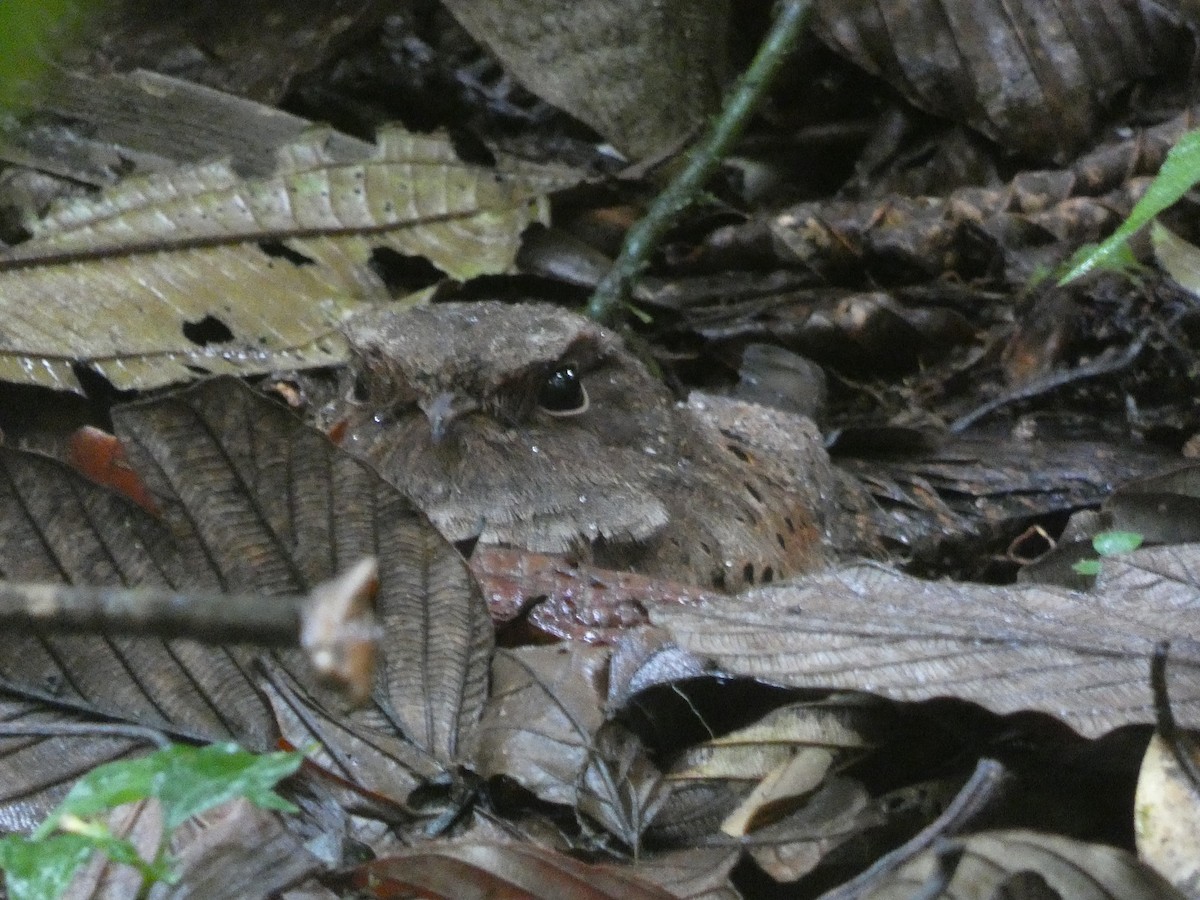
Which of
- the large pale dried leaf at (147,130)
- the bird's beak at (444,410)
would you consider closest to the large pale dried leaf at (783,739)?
the bird's beak at (444,410)

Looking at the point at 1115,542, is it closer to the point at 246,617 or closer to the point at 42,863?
the point at 42,863

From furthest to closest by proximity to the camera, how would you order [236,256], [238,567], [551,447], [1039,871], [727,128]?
[727,128] < [236,256] < [551,447] < [238,567] < [1039,871]

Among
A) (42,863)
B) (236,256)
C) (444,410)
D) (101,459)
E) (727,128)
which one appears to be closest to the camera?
(42,863)

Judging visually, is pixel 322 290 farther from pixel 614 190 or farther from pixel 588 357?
pixel 614 190

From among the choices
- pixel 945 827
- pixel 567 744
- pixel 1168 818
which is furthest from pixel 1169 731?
pixel 567 744

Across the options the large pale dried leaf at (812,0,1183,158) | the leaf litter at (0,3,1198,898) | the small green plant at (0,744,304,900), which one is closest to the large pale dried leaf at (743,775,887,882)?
the leaf litter at (0,3,1198,898)

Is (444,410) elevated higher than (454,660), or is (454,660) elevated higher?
(454,660)

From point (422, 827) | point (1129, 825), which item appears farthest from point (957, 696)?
point (422, 827)
